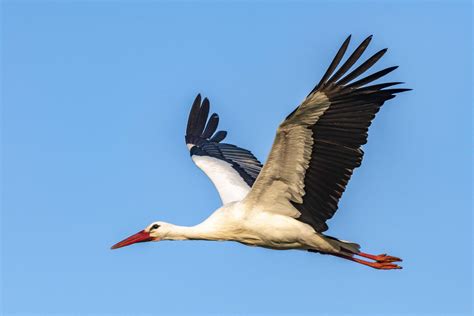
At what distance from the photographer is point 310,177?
12148mm

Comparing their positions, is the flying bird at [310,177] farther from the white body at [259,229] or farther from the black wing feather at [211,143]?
the black wing feather at [211,143]

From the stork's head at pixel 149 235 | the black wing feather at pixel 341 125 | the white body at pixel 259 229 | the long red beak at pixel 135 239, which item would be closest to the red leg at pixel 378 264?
the white body at pixel 259 229

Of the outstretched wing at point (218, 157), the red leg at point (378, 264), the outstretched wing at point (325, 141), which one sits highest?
the outstretched wing at point (218, 157)

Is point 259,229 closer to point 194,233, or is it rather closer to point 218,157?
point 194,233

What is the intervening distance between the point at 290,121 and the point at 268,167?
2.22 feet

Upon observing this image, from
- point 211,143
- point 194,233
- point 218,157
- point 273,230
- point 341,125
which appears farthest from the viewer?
point 211,143

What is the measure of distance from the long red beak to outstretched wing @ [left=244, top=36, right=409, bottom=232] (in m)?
1.68

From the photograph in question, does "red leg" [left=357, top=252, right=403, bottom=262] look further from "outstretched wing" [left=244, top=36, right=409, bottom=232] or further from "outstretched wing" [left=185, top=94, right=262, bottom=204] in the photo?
"outstretched wing" [left=185, top=94, right=262, bottom=204]

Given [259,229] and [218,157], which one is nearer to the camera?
[259,229]

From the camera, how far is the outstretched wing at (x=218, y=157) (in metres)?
14.4

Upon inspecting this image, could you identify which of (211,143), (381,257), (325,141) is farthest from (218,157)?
(325,141)

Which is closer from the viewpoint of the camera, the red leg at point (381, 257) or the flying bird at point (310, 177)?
the flying bird at point (310, 177)

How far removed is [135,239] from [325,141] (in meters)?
3.04

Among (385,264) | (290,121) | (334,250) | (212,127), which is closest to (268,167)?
(290,121)
